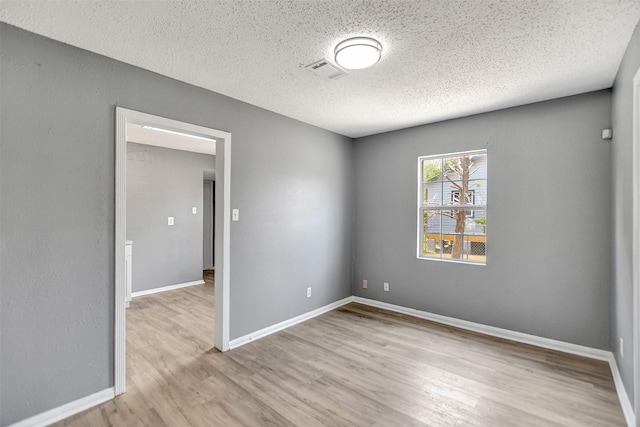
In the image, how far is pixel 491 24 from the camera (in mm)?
1817

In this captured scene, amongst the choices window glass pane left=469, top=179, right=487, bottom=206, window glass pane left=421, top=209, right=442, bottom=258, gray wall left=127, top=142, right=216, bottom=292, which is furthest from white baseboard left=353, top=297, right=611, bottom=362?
gray wall left=127, top=142, right=216, bottom=292

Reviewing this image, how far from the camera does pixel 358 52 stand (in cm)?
204

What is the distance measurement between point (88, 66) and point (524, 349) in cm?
446

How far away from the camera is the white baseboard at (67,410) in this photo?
1890mm

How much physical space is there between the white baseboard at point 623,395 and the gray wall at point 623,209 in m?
0.06

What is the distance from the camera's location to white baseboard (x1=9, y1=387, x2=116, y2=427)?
1890 mm

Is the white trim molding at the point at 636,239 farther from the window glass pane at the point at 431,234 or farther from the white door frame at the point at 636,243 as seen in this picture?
the window glass pane at the point at 431,234

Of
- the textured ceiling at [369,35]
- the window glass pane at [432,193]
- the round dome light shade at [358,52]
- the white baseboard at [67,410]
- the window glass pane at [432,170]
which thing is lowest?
the white baseboard at [67,410]

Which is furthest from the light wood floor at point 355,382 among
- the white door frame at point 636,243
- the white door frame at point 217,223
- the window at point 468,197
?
the window at point 468,197

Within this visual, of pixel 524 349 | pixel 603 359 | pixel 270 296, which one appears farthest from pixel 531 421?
pixel 270 296

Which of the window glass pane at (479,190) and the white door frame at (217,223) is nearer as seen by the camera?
the white door frame at (217,223)

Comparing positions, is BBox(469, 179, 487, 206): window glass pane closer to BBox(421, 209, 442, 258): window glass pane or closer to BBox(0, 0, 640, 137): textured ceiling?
BBox(421, 209, 442, 258): window glass pane

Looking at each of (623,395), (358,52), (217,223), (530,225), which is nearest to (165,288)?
(217,223)

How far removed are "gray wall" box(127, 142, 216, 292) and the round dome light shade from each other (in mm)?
4166
